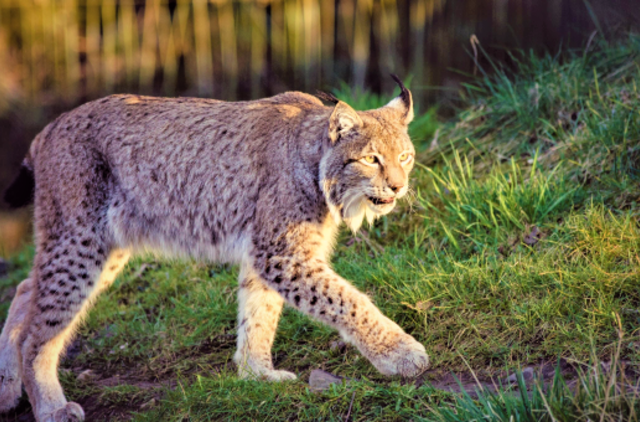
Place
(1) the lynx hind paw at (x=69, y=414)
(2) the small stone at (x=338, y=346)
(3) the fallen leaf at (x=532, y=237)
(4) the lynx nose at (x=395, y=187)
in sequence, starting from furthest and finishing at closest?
(3) the fallen leaf at (x=532, y=237) < (2) the small stone at (x=338, y=346) < (1) the lynx hind paw at (x=69, y=414) < (4) the lynx nose at (x=395, y=187)

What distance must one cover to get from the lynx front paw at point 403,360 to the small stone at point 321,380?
24cm

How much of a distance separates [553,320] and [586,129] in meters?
1.97

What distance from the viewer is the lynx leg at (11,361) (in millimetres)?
4410

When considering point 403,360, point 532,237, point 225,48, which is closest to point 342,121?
point 403,360

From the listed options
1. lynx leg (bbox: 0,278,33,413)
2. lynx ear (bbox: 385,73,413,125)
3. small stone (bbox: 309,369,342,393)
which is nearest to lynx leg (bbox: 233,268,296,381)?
small stone (bbox: 309,369,342,393)

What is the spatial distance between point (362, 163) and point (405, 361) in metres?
1.11

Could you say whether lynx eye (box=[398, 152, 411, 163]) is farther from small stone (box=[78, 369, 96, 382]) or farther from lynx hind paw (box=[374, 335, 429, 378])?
small stone (box=[78, 369, 96, 382])

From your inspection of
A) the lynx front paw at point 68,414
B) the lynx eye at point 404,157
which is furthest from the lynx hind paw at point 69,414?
the lynx eye at point 404,157

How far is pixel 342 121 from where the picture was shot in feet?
12.4

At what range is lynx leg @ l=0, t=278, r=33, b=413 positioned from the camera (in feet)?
14.5

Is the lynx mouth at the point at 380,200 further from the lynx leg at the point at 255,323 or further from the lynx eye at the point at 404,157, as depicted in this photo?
the lynx leg at the point at 255,323

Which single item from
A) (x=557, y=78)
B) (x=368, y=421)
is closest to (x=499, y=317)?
(x=368, y=421)

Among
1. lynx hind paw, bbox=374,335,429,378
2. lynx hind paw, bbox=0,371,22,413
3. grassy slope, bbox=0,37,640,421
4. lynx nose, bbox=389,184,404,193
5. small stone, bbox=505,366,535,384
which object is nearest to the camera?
small stone, bbox=505,366,535,384

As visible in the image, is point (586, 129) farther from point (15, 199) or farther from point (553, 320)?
point (15, 199)
